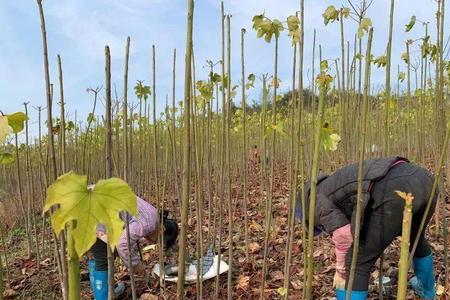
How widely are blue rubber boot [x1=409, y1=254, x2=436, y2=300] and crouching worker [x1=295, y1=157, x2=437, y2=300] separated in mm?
248

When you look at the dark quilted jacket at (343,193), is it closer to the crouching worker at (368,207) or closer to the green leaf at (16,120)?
the crouching worker at (368,207)

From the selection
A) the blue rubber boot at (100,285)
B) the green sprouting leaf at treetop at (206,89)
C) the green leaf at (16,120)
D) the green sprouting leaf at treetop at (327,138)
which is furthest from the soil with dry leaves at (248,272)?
the green leaf at (16,120)

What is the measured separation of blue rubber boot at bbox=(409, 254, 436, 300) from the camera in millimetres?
2262

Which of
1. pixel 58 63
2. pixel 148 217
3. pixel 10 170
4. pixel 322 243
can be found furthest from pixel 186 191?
pixel 10 170

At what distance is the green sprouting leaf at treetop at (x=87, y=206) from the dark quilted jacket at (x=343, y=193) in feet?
4.72

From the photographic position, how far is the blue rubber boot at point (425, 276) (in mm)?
2262

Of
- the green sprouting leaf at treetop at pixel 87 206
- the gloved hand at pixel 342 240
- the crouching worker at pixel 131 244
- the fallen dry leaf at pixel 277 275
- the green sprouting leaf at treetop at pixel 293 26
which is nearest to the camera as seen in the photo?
the green sprouting leaf at treetop at pixel 87 206

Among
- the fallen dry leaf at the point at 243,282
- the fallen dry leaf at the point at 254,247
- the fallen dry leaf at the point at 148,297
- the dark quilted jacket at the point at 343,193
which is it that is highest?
the dark quilted jacket at the point at 343,193

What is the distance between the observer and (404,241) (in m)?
0.75

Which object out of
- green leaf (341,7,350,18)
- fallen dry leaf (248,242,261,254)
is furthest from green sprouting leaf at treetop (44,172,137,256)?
fallen dry leaf (248,242,261,254)

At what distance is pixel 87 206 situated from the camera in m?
0.67

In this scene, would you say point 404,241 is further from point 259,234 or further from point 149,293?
point 259,234

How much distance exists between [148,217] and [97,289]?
53 cm

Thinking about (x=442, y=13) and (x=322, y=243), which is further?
(x=322, y=243)
